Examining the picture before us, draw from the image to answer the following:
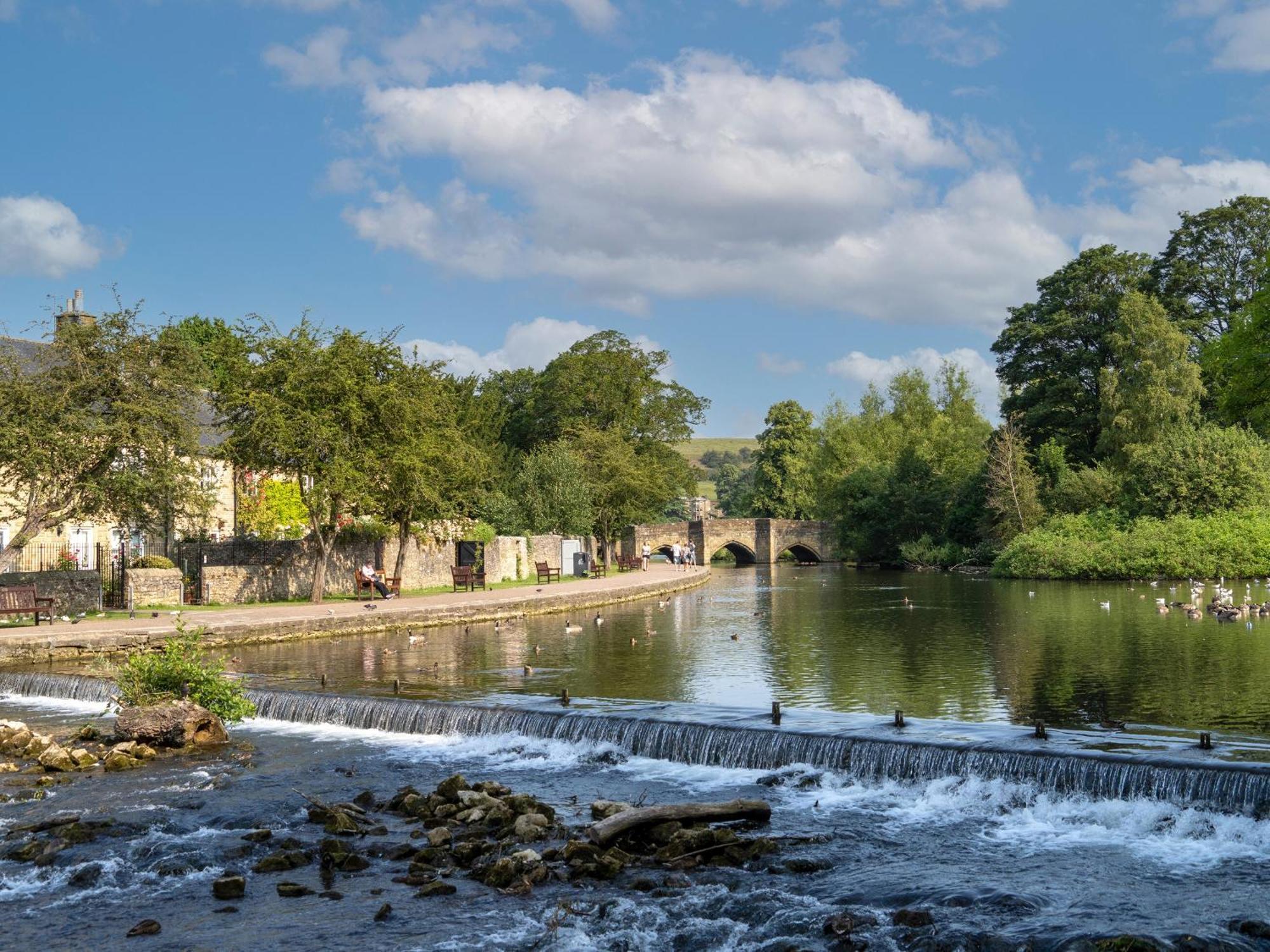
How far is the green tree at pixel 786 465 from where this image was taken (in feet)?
315

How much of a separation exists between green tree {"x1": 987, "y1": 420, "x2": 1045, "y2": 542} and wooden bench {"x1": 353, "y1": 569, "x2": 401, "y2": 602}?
1397 inches

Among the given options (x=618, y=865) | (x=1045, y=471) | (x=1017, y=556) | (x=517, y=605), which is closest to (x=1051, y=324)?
(x=1045, y=471)

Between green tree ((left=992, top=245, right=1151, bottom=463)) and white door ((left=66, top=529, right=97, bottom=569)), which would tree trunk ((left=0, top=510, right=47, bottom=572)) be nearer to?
white door ((left=66, top=529, right=97, bottom=569))

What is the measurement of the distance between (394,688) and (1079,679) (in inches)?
471

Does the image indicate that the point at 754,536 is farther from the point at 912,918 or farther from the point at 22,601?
the point at 912,918

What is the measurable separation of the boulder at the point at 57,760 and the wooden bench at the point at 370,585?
844 inches

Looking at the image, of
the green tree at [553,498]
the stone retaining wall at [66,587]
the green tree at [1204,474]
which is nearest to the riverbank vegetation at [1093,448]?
the green tree at [1204,474]

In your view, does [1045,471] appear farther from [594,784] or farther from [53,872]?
[53,872]

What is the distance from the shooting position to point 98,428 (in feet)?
88.6

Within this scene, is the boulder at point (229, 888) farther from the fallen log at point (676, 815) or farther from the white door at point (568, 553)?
the white door at point (568, 553)

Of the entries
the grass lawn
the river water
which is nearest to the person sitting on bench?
the grass lawn

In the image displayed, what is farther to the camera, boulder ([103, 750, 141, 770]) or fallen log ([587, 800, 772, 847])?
boulder ([103, 750, 141, 770])

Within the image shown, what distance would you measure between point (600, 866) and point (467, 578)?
103ft

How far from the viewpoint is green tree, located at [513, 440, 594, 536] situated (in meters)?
53.7
